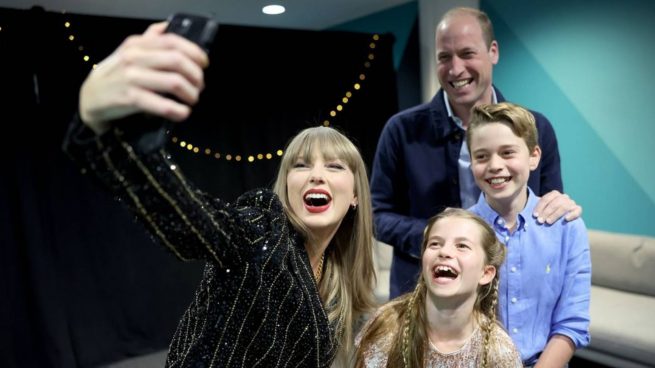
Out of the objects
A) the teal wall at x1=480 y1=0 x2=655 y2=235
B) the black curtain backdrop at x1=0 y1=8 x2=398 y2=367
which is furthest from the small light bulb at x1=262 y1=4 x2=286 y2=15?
the teal wall at x1=480 y1=0 x2=655 y2=235

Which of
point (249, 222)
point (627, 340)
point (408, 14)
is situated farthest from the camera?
point (408, 14)

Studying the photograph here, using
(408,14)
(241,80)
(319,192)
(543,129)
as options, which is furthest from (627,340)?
(408,14)

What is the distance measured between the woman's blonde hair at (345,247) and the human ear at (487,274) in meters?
0.27

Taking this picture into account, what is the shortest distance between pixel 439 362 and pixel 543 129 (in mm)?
742

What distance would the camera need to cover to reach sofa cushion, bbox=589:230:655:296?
3.25m

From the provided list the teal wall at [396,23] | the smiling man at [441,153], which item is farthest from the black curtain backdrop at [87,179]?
the smiling man at [441,153]

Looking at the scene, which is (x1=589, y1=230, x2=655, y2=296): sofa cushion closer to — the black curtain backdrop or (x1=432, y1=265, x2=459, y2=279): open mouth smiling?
the black curtain backdrop

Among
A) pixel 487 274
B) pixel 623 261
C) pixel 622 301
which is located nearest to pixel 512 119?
pixel 487 274

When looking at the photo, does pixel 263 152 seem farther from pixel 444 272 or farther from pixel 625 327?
pixel 444 272

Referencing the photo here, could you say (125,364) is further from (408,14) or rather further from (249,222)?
(408,14)

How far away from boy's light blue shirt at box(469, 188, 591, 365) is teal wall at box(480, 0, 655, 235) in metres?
2.26

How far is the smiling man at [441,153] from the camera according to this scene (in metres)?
1.63

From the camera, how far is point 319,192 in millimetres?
1275

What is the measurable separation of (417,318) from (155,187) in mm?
904
